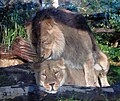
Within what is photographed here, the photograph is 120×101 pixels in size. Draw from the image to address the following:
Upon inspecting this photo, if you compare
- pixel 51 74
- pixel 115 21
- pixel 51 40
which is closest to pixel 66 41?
pixel 51 40

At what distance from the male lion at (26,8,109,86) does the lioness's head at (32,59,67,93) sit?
10 cm

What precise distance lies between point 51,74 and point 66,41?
2.60 feet

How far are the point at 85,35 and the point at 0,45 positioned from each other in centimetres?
386

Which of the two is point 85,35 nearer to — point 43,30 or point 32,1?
point 43,30

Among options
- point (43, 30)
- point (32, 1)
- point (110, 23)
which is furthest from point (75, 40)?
point (32, 1)

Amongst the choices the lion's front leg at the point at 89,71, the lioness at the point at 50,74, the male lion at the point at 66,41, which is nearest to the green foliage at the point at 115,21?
the male lion at the point at 66,41

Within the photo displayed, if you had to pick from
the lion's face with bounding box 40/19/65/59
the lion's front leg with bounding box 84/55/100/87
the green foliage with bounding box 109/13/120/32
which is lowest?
the lion's front leg with bounding box 84/55/100/87

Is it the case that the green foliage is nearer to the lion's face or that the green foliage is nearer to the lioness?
the lion's face

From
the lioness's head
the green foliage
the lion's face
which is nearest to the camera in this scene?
the lioness's head

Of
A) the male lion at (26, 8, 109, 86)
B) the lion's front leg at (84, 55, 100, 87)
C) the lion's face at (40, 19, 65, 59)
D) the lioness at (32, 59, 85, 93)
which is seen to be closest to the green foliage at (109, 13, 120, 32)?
the male lion at (26, 8, 109, 86)

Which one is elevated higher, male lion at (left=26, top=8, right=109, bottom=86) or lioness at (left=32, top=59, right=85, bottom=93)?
male lion at (left=26, top=8, right=109, bottom=86)

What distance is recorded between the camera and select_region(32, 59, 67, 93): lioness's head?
3.87 meters

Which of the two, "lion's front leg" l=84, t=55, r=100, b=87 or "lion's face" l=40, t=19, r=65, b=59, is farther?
"lion's front leg" l=84, t=55, r=100, b=87

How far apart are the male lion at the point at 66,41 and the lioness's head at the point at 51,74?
99 millimetres
